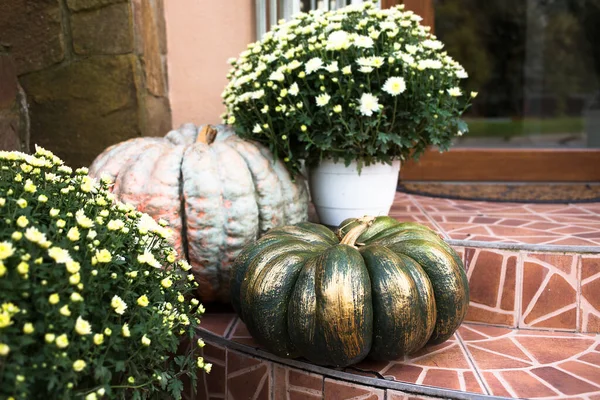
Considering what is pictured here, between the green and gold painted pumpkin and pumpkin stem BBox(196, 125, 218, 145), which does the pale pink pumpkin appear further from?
the green and gold painted pumpkin

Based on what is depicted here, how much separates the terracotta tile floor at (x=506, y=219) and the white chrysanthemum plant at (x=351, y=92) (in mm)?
361

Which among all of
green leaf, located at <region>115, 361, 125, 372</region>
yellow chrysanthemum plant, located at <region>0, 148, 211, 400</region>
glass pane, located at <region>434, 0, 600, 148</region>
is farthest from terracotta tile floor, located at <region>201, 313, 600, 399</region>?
glass pane, located at <region>434, 0, 600, 148</region>

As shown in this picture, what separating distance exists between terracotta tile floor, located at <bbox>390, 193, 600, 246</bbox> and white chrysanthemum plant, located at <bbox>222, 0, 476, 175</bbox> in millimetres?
361

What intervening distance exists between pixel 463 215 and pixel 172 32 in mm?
1647

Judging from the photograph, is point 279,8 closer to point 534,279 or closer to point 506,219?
point 506,219

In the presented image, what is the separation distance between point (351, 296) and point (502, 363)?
52 cm

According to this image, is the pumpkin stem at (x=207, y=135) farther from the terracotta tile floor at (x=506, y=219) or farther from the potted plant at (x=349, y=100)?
the terracotta tile floor at (x=506, y=219)

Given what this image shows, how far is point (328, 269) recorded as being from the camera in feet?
4.78

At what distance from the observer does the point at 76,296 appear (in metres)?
1.03

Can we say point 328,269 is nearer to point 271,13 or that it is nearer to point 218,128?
point 218,128

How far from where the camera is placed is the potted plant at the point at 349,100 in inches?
75.9

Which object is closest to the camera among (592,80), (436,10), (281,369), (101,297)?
(101,297)

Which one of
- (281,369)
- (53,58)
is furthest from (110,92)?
(281,369)

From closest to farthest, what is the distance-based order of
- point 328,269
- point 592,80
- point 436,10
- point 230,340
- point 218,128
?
point 328,269 → point 230,340 → point 218,128 → point 436,10 → point 592,80
